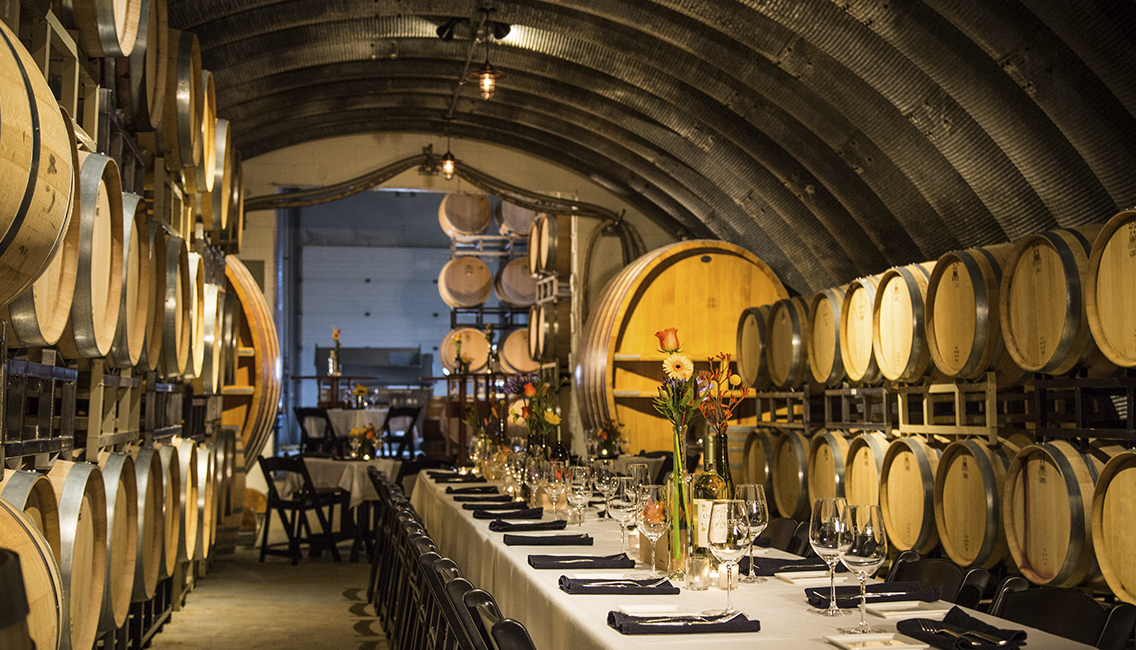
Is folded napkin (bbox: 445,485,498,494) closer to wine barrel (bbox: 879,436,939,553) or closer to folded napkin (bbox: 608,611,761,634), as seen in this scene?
wine barrel (bbox: 879,436,939,553)

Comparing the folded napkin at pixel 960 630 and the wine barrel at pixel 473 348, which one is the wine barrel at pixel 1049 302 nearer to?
the folded napkin at pixel 960 630

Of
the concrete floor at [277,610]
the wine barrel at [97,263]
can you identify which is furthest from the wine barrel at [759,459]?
the wine barrel at [97,263]

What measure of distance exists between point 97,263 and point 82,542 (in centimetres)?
84

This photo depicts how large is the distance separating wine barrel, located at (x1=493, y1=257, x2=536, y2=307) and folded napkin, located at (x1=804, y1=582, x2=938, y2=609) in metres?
12.2

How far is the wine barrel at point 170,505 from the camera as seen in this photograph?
13.9ft

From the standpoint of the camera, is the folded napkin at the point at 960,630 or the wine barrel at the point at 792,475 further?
the wine barrel at the point at 792,475

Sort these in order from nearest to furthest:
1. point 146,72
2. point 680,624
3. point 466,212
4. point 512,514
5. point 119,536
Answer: point 680,624, point 119,536, point 146,72, point 512,514, point 466,212

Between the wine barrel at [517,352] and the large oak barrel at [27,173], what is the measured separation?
11.9 m

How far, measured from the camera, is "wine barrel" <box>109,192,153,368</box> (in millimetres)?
3389

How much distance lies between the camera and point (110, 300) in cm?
321

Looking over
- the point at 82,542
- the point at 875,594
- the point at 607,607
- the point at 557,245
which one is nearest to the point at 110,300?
the point at 82,542

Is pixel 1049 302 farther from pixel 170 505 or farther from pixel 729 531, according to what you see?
pixel 170 505

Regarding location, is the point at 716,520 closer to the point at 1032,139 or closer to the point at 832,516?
the point at 832,516

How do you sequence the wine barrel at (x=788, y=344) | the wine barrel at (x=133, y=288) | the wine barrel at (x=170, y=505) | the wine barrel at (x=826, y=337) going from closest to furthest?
1. the wine barrel at (x=133, y=288)
2. the wine barrel at (x=170, y=505)
3. the wine barrel at (x=826, y=337)
4. the wine barrel at (x=788, y=344)
